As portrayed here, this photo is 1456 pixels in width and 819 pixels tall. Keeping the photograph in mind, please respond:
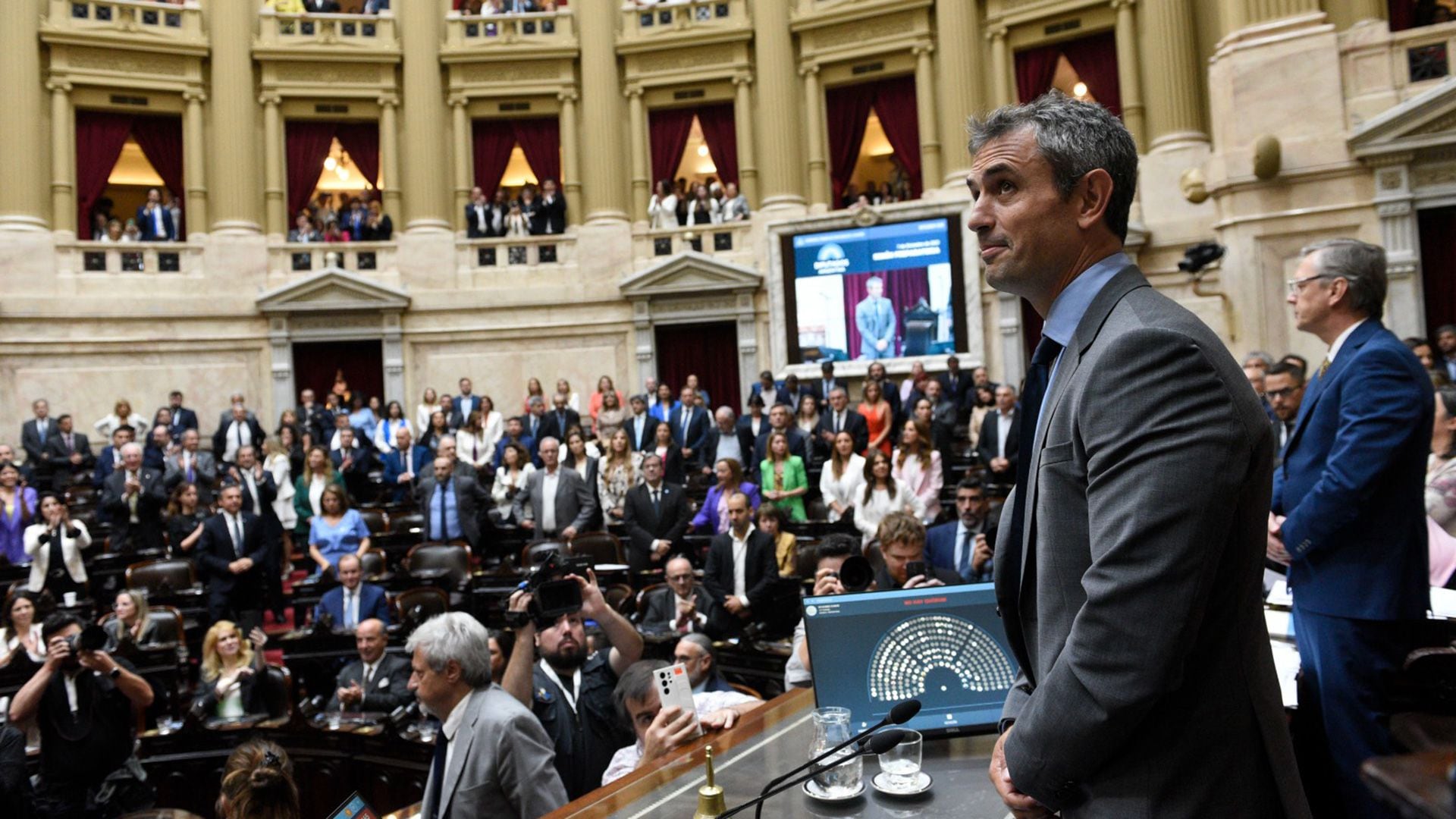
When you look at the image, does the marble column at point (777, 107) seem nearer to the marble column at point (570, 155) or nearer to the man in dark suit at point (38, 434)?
the marble column at point (570, 155)

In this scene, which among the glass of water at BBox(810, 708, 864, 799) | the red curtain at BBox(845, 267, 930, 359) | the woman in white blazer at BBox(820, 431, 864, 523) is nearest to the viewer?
the glass of water at BBox(810, 708, 864, 799)

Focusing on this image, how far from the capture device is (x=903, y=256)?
49.2 ft

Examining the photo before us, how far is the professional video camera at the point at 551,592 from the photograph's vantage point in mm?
3494

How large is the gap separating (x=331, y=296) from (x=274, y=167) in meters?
2.67

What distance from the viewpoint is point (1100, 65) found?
51.0 feet

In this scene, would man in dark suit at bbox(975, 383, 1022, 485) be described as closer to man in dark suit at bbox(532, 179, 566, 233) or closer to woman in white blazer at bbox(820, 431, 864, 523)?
woman in white blazer at bbox(820, 431, 864, 523)

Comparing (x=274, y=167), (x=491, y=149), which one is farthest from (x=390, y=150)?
(x=274, y=167)

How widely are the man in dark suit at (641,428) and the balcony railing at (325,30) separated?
9519 millimetres

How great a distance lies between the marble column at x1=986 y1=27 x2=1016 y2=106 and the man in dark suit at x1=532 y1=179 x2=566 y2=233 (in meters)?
7.12

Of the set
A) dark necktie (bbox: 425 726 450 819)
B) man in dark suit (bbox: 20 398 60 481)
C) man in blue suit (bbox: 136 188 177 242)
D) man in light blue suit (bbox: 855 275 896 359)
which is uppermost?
man in blue suit (bbox: 136 188 177 242)

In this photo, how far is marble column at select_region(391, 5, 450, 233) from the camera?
56.6 ft

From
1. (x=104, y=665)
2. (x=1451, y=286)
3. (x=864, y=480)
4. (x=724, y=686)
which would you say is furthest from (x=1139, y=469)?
(x=1451, y=286)

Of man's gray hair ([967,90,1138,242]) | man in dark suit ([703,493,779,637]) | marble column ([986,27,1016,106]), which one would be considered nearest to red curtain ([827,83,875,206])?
marble column ([986,27,1016,106])

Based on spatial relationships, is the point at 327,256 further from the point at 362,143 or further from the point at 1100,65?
the point at 1100,65
